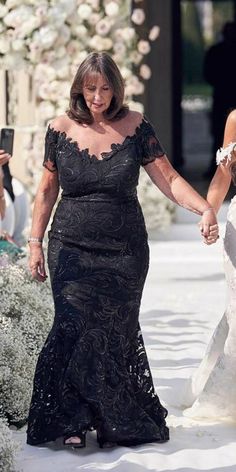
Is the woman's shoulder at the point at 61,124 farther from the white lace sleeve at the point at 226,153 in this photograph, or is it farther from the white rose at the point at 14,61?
the white rose at the point at 14,61

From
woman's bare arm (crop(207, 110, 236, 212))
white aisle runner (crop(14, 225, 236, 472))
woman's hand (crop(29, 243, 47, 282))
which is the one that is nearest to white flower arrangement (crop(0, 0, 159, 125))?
white aisle runner (crop(14, 225, 236, 472))

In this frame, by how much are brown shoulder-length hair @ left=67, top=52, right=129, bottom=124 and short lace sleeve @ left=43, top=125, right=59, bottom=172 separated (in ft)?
0.32

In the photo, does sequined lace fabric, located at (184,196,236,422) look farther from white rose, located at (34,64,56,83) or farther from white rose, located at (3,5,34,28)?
white rose, located at (34,64,56,83)

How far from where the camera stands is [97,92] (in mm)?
5227

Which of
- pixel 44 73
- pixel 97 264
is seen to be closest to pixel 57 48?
→ pixel 44 73

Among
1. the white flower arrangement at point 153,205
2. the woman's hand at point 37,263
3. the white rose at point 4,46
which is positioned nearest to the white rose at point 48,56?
the white rose at point 4,46

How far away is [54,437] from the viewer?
5.25m

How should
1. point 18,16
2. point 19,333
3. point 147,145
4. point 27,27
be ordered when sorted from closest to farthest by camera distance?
point 147,145 < point 19,333 < point 18,16 < point 27,27

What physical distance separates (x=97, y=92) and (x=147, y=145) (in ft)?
0.98

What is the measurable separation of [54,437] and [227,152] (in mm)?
1334

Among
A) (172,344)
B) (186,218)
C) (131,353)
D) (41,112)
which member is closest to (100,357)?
(131,353)

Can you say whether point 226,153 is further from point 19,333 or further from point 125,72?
point 125,72

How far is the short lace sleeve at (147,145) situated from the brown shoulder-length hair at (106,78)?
0.10 meters

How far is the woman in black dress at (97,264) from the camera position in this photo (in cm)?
523
